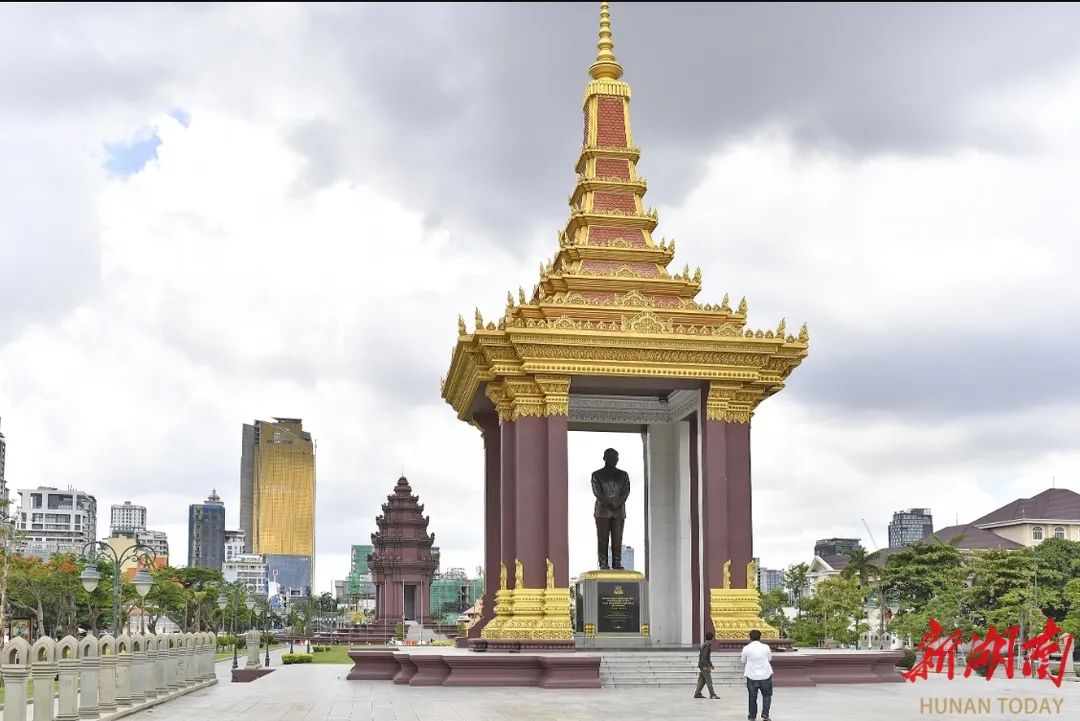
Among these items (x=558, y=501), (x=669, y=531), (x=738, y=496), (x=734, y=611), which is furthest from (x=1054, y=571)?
(x=558, y=501)

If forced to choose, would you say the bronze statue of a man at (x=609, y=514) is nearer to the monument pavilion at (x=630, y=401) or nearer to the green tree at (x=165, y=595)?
the monument pavilion at (x=630, y=401)

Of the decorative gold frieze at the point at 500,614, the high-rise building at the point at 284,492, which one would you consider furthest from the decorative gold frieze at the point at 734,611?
the high-rise building at the point at 284,492

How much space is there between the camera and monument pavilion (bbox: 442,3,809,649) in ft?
94.3

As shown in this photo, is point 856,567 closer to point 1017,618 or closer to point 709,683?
point 1017,618

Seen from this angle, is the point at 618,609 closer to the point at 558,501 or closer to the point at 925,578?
the point at 558,501

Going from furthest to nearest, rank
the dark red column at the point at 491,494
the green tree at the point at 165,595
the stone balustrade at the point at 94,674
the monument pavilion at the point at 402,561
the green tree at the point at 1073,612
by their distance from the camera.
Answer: the monument pavilion at the point at 402,561
the green tree at the point at 165,595
the green tree at the point at 1073,612
the dark red column at the point at 491,494
the stone balustrade at the point at 94,674

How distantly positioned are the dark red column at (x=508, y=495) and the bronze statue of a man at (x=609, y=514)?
3454 mm

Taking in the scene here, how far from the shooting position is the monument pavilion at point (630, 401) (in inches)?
1132

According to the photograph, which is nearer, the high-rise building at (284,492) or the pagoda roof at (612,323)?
the pagoda roof at (612,323)

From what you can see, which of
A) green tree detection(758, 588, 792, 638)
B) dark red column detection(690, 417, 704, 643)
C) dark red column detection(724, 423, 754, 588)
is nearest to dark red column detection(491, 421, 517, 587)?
dark red column detection(690, 417, 704, 643)

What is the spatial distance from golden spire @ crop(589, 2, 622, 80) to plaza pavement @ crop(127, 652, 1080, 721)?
57.8ft

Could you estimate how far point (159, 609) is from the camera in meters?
88.1

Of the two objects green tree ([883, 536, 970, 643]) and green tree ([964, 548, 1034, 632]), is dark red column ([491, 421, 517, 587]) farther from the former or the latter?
green tree ([883, 536, 970, 643])

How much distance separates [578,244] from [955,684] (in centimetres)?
1358
